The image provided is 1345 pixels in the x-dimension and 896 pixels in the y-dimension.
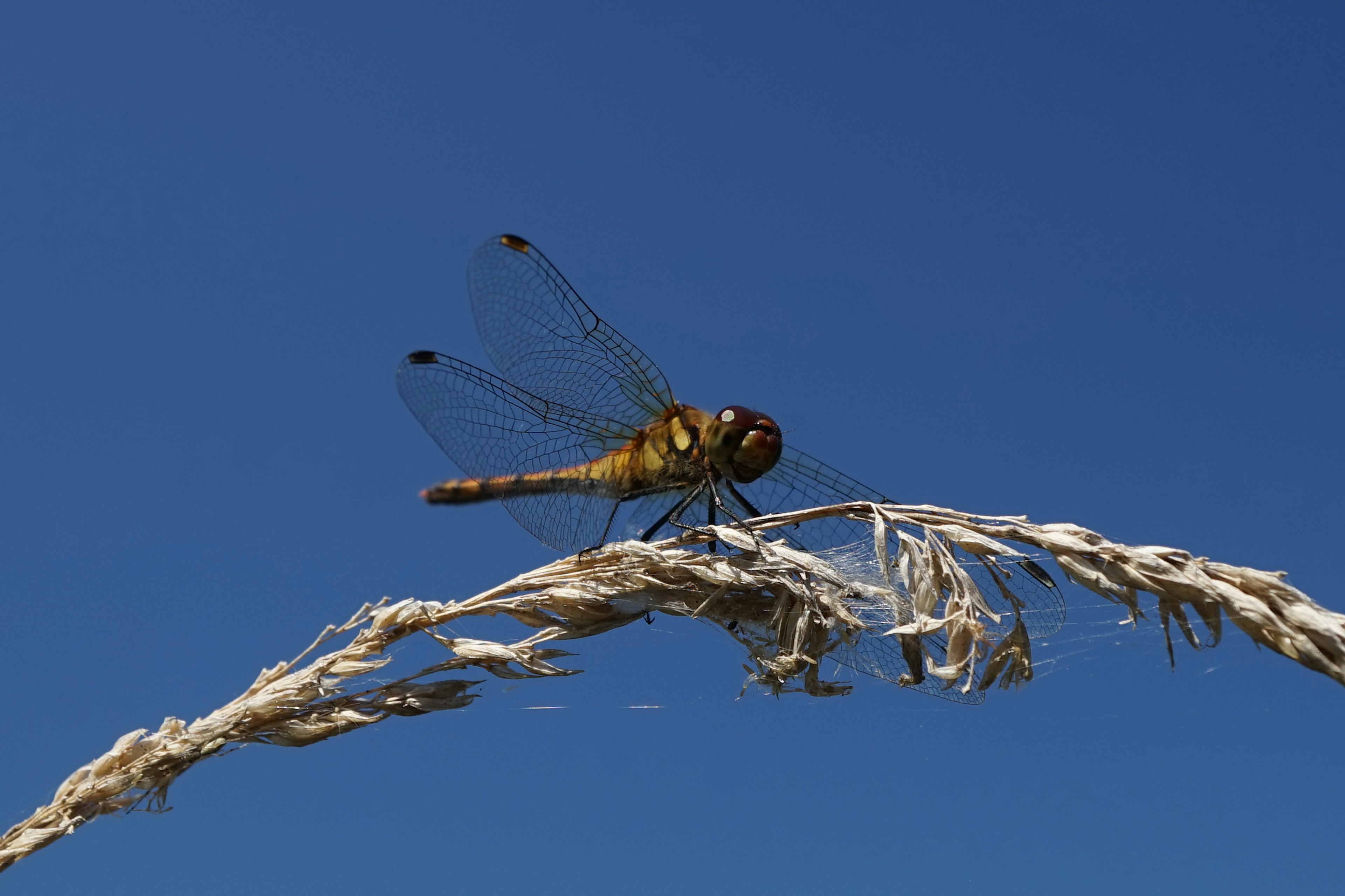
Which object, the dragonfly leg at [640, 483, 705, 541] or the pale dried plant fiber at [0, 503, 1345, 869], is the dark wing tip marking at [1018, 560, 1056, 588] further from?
the dragonfly leg at [640, 483, 705, 541]

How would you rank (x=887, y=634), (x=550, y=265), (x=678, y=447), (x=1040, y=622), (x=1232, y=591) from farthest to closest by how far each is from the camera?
(x=550, y=265)
(x=678, y=447)
(x=1040, y=622)
(x=887, y=634)
(x=1232, y=591)

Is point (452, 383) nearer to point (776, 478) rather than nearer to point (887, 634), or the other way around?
point (776, 478)

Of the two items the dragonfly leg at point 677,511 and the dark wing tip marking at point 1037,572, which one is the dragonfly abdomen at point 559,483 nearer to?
the dragonfly leg at point 677,511

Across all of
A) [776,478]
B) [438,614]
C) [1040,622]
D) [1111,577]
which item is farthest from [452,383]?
[1111,577]

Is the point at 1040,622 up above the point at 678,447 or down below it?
below

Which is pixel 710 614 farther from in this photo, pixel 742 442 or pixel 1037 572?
pixel 742 442
